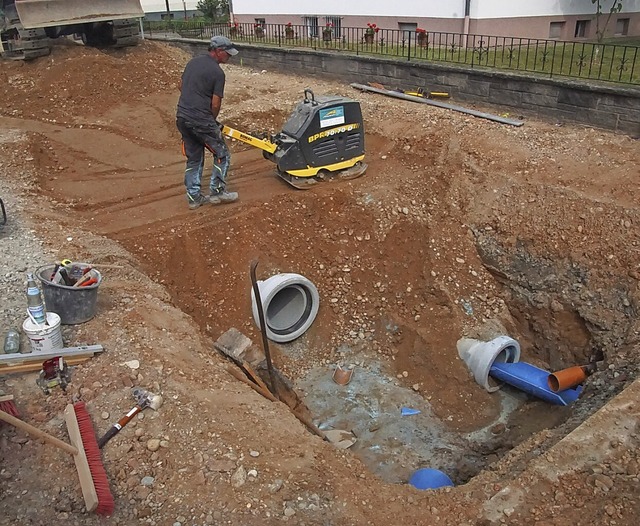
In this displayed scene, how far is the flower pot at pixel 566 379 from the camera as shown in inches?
212

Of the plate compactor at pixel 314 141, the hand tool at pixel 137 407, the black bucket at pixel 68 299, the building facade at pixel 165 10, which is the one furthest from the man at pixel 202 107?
the building facade at pixel 165 10

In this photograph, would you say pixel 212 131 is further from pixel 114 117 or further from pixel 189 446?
pixel 114 117

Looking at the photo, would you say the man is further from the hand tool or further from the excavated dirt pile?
the hand tool

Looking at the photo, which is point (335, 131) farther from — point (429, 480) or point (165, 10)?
point (165, 10)

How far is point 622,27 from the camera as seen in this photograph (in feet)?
48.1

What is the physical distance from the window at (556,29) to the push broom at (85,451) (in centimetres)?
1349

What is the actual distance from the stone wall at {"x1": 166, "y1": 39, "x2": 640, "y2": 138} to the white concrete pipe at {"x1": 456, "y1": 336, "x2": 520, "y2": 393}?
3.92 metres

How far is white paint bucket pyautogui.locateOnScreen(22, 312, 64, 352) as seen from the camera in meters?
3.94

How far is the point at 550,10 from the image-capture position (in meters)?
13.0

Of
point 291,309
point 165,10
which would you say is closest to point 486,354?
point 291,309

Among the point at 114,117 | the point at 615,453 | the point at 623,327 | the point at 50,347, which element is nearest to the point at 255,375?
the point at 50,347

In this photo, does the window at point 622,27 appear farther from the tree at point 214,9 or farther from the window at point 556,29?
the tree at point 214,9

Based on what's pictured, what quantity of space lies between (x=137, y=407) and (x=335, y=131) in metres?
4.41

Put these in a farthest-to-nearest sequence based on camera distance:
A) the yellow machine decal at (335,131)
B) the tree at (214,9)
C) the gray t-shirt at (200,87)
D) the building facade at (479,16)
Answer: the tree at (214,9), the building facade at (479,16), the yellow machine decal at (335,131), the gray t-shirt at (200,87)
